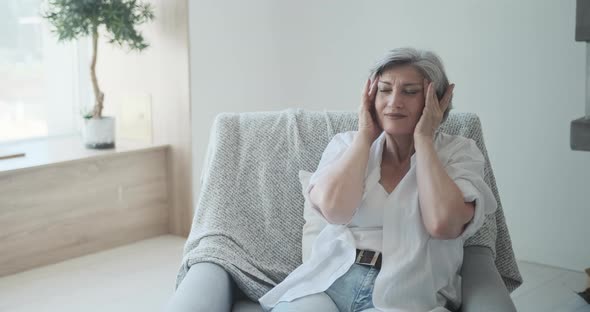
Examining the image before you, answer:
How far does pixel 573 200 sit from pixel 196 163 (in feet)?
5.82

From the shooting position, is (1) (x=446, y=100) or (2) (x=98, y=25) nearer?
(1) (x=446, y=100)

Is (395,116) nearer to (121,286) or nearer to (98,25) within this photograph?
(121,286)

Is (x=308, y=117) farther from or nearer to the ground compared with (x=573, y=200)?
farther from the ground

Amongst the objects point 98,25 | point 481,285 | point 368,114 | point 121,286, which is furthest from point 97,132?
point 481,285

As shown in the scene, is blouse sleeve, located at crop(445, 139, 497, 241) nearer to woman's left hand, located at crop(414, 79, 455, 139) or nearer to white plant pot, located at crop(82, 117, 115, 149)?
woman's left hand, located at crop(414, 79, 455, 139)

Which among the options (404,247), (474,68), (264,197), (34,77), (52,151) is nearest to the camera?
(404,247)

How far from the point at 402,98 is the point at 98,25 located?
6.68 ft

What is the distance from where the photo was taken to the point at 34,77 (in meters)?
4.05

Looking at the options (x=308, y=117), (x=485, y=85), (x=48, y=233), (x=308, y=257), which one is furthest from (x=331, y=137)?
(x=48, y=233)

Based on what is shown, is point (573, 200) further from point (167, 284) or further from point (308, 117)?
point (167, 284)

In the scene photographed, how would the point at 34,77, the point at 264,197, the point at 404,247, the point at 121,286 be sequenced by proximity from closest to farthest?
the point at 404,247, the point at 264,197, the point at 121,286, the point at 34,77

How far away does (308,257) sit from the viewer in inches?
81.8

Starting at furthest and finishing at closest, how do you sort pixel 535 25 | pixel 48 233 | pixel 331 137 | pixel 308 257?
pixel 48 233 < pixel 535 25 < pixel 331 137 < pixel 308 257

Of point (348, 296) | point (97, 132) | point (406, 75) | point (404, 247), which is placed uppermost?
point (406, 75)
